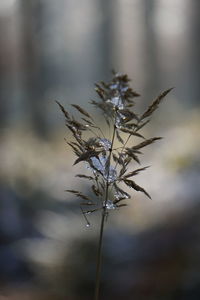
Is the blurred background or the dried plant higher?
the blurred background

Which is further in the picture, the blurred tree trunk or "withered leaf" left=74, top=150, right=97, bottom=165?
the blurred tree trunk

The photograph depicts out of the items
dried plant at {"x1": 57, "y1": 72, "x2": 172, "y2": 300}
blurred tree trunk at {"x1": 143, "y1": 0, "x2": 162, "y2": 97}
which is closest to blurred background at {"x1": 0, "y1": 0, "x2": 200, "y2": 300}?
blurred tree trunk at {"x1": 143, "y1": 0, "x2": 162, "y2": 97}

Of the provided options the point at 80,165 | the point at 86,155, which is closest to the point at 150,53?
the point at 80,165

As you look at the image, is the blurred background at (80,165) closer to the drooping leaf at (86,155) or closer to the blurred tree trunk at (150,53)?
the blurred tree trunk at (150,53)

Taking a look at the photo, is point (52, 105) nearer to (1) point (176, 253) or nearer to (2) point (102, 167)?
(1) point (176, 253)

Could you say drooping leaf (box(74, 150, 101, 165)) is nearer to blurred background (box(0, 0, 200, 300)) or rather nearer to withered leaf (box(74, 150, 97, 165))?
withered leaf (box(74, 150, 97, 165))

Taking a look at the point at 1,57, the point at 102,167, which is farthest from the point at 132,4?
the point at 102,167

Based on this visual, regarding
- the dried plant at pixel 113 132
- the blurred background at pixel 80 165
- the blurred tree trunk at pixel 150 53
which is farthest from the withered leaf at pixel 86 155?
the blurred tree trunk at pixel 150 53

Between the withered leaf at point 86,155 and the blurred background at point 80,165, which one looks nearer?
the withered leaf at point 86,155
